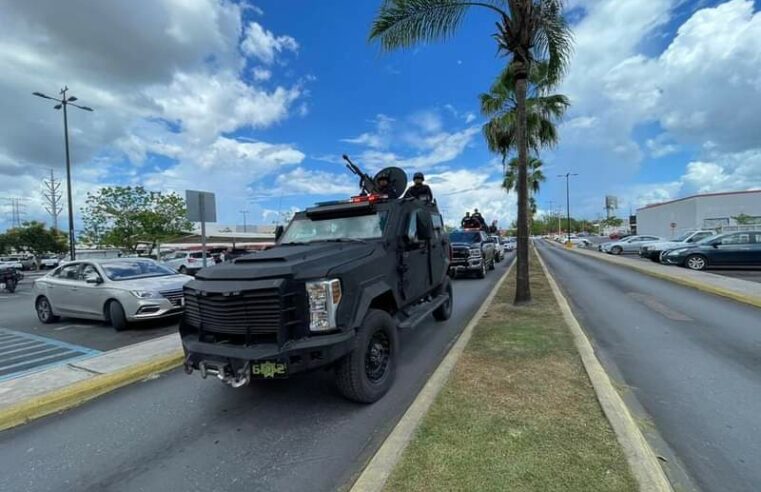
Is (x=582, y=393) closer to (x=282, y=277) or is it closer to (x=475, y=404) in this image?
(x=475, y=404)

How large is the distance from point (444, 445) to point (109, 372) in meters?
4.47

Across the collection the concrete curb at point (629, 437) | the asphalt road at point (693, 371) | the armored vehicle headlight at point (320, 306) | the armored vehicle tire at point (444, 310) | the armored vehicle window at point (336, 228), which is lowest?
the asphalt road at point (693, 371)

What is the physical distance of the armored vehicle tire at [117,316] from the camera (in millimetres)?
7809

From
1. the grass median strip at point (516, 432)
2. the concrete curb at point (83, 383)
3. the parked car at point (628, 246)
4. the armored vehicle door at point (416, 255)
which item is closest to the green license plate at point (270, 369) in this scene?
the grass median strip at point (516, 432)

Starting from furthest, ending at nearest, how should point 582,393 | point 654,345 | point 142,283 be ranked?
1. point 142,283
2. point 654,345
3. point 582,393

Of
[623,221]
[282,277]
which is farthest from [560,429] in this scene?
[623,221]

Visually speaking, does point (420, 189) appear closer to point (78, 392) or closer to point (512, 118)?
point (78, 392)

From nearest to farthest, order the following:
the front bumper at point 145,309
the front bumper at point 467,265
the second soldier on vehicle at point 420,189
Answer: the front bumper at point 145,309, the second soldier on vehicle at point 420,189, the front bumper at point 467,265

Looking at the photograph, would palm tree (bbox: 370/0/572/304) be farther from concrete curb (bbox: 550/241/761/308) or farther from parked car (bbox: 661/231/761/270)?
parked car (bbox: 661/231/761/270)

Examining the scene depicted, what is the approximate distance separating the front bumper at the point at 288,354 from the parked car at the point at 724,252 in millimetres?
18990

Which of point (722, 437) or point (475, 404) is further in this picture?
point (475, 404)

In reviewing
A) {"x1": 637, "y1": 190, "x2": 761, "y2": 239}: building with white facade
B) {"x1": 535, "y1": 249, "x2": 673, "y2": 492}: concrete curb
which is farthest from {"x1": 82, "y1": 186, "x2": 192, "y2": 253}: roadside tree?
{"x1": 637, "y1": 190, "x2": 761, "y2": 239}: building with white facade

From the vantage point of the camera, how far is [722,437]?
3281 millimetres

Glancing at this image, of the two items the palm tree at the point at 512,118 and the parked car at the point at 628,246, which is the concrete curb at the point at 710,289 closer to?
the palm tree at the point at 512,118
